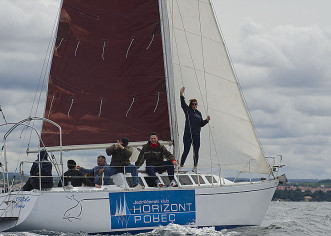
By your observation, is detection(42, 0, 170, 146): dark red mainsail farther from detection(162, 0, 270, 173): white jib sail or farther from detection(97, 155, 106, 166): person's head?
detection(97, 155, 106, 166): person's head

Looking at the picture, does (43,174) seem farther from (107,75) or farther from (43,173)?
(107,75)

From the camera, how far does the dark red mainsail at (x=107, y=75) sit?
2564 cm

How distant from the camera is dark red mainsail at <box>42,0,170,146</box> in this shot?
84.1 ft

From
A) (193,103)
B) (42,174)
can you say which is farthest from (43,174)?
(193,103)

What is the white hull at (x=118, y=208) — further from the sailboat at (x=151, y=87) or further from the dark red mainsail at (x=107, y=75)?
the dark red mainsail at (x=107, y=75)

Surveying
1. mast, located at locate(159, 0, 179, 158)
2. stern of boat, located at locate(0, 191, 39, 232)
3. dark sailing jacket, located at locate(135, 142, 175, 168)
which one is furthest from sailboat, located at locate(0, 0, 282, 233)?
stern of boat, located at locate(0, 191, 39, 232)

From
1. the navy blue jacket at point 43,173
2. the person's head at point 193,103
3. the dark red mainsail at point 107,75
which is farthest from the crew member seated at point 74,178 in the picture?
the person's head at point 193,103

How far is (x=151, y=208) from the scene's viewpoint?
2238 centimetres

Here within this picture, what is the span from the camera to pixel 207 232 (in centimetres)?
2275

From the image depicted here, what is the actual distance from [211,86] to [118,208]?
5851 millimetres

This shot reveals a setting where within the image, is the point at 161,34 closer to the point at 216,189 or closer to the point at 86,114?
the point at 86,114

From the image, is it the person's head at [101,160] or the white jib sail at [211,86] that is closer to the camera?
the person's head at [101,160]

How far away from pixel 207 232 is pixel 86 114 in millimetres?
6250

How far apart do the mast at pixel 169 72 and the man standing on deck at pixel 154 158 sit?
6.04 ft
